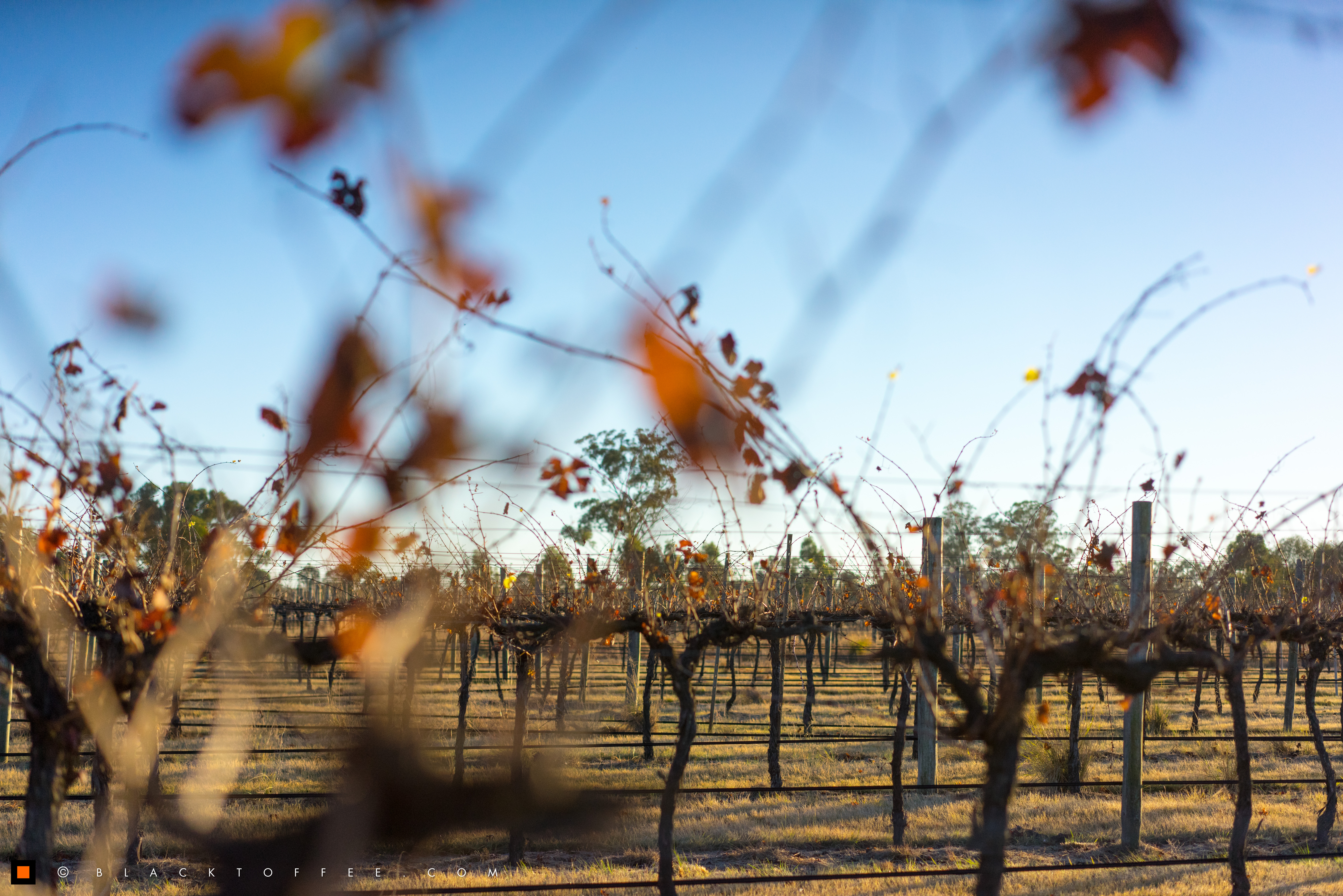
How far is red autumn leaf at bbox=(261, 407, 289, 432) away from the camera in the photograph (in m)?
2.18

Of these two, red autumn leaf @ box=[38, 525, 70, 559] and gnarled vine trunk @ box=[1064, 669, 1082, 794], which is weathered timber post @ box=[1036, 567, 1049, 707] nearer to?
red autumn leaf @ box=[38, 525, 70, 559]

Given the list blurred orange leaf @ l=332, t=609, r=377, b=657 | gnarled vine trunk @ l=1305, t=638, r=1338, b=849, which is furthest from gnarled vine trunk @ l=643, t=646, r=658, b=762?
blurred orange leaf @ l=332, t=609, r=377, b=657

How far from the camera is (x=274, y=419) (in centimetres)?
220

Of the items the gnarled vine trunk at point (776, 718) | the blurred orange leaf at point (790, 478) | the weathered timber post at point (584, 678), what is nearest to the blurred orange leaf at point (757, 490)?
the blurred orange leaf at point (790, 478)

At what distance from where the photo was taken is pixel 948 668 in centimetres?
267

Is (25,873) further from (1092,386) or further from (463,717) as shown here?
(463,717)

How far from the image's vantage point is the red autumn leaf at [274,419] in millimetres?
2178

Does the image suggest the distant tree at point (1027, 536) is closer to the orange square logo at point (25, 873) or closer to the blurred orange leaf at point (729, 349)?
the blurred orange leaf at point (729, 349)

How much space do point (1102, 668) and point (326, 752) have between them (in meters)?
9.26

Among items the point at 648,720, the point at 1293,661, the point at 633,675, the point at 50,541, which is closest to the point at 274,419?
the point at 50,541

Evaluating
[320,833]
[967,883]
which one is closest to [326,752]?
[320,833]

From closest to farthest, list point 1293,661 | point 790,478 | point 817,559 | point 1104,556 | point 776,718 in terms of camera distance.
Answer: point 790,478 < point 1104,556 < point 776,718 < point 1293,661 < point 817,559

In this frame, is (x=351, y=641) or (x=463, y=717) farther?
(x=463, y=717)

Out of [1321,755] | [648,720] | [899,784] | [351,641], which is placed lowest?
[648,720]
